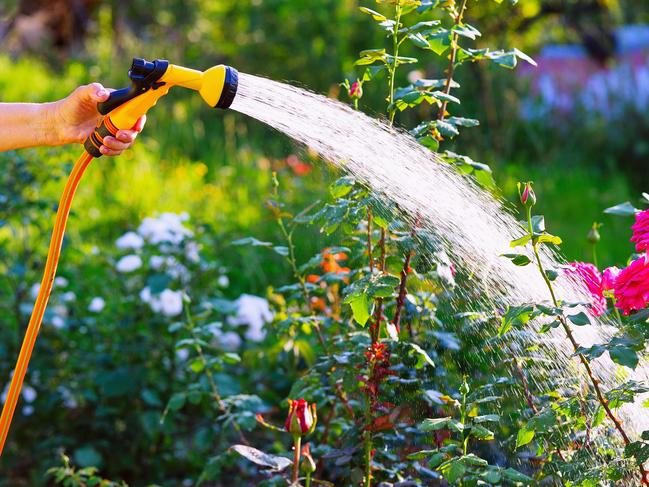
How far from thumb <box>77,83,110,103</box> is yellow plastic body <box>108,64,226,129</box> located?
54 mm

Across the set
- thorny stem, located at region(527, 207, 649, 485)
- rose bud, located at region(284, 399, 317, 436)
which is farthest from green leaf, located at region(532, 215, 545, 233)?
rose bud, located at region(284, 399, 317, 436)

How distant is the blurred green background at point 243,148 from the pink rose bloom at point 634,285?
765 millimetres

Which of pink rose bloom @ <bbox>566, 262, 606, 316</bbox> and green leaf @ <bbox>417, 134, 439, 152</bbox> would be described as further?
green leaf @ <bbox>417, 134, 439, 152</bbox>

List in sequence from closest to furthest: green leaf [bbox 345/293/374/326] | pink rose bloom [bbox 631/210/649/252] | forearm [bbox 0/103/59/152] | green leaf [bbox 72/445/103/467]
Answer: pink rose bloom [bbox 631/210/649/252] → green leaf [bbox 345/293/374/326] → forearm [bbox 0/103/59/152] → green leaf [bbox 72/445/103/467]

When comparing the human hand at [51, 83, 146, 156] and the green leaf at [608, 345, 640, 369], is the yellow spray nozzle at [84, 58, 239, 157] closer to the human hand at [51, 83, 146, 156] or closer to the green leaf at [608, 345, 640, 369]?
the human hand at [51, 83, 146, 156]

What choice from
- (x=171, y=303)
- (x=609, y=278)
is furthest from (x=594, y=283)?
(x=171, y=303)

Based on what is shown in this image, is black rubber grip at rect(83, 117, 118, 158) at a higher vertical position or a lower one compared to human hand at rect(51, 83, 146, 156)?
lower

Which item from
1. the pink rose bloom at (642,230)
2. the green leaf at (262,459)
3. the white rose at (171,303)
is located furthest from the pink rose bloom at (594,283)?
the white rose at (171,303)

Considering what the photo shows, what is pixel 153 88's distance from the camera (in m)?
1.53

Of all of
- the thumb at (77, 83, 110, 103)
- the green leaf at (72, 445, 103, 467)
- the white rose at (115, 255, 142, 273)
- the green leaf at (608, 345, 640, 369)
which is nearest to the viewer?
the green leaf at (608, 345, 640, 369)

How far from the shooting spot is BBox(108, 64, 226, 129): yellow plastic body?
1.52m

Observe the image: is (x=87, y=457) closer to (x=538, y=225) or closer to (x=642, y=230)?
(x=538, y=225)

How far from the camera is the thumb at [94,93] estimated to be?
160 centimetres

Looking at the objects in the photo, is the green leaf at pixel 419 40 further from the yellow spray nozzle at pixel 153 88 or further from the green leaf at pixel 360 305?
the green leaf at pixel 360 305
